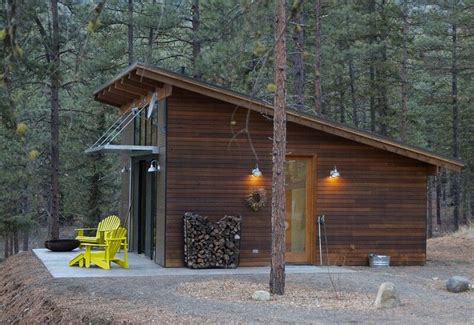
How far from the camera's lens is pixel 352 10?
2156cm

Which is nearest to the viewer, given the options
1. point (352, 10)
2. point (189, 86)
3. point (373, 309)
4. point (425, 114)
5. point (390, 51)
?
point (373, 309)

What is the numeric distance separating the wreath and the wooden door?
64 cm

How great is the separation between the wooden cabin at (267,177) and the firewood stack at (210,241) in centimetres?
24

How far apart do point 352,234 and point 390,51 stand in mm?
16185

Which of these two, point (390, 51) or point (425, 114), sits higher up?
point (390, 51)

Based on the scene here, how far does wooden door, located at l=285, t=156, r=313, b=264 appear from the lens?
13305mm

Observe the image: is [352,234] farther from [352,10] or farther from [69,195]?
[69,195]

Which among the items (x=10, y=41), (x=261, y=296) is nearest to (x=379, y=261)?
(x=261, y=296)

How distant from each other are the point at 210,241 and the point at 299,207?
191cm

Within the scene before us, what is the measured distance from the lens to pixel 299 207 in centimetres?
1334

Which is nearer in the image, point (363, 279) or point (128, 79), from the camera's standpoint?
point (363, 279)

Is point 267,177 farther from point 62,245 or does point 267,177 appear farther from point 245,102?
point 62,245

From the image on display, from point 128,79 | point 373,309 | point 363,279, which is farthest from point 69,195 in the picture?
point 373,309

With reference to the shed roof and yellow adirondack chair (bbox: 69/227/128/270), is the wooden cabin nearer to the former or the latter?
the shed roof
